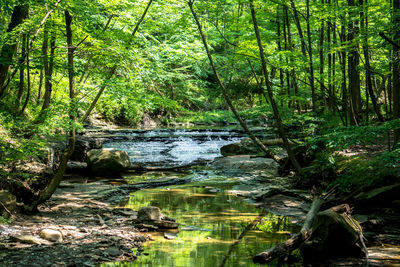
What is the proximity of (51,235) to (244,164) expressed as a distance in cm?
879

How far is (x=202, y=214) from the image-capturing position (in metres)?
6.80

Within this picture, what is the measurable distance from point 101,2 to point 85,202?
455 cm

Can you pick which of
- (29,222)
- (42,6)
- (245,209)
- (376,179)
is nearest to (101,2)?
(42,6)

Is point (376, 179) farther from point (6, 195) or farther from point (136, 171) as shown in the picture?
point (136, 171)

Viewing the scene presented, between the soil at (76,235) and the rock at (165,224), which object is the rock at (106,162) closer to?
the soil at (76,235)

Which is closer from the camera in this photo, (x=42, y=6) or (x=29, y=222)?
(x=29, y=222)

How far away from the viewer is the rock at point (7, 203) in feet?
17.0

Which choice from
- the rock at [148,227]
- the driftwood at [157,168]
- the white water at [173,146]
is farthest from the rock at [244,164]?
the rock at [148,227]

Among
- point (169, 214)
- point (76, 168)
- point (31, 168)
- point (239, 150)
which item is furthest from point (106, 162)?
point (239, 150)

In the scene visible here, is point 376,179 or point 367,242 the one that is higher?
point 376,179

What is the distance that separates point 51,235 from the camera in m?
4.78

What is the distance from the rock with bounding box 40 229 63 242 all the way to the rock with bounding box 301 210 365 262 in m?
3.54

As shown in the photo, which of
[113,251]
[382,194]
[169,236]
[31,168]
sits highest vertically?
[31,168]

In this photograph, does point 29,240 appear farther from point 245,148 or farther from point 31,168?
point 245,148
